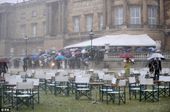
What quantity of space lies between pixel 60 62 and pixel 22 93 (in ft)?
83.3

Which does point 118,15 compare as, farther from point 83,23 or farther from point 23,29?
point 23,29

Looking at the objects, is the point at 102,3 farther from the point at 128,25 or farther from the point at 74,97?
the point at 74,97

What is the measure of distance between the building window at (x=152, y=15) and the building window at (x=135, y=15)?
1.38m

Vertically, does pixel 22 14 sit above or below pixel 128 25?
above

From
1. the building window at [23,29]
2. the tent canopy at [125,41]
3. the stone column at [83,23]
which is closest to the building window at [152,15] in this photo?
the tent canopy at [125,41]

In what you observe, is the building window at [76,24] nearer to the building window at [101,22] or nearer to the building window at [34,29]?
the building window at [101,22]

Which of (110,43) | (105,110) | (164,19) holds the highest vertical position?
(164,19)

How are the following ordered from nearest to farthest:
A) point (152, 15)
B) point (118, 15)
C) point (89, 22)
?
point (152, 15)
point (118, 15)
point (89, 22)

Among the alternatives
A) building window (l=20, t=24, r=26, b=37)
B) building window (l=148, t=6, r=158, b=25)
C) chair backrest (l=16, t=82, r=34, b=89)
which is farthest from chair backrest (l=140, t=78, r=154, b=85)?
building window (l=20, t=24, r=26, b=37)

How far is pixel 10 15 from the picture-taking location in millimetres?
79500

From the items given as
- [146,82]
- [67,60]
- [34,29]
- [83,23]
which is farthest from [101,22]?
[146,82]

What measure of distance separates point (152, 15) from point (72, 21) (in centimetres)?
1529

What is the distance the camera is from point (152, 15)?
53.0m

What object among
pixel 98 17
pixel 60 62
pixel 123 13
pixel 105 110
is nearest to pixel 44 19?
pixel 98 17
